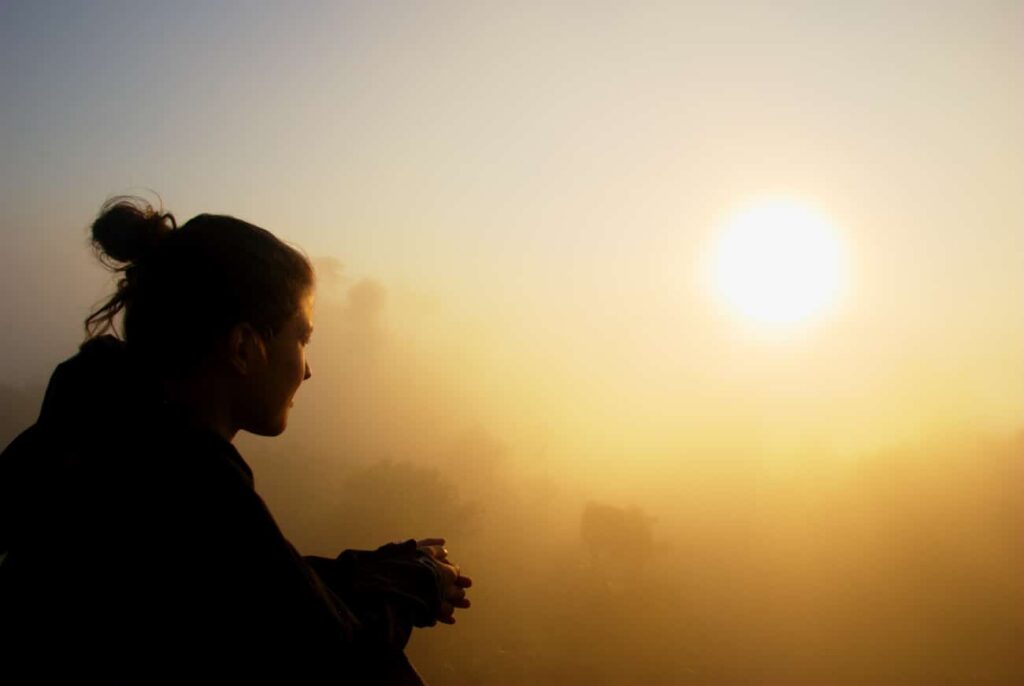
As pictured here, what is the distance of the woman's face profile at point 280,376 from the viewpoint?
2674 mm

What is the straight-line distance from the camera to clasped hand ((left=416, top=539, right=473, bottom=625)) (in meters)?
2.72

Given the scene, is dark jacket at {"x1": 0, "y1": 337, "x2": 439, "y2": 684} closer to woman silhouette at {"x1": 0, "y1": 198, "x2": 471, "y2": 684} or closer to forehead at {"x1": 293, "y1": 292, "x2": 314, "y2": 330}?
woman silhouette at {"x1": 0, "y1": 198, "x2": 471, "y2": 684}

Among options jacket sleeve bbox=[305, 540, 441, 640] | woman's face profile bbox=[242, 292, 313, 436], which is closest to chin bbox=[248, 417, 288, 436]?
woman's face profile bbox=[242, 292, 313, 436]

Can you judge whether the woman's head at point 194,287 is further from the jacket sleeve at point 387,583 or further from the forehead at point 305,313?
the jacket sleeve at point 387,583

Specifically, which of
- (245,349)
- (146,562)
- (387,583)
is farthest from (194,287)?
(387,583)

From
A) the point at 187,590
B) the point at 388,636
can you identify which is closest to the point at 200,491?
the point at 187,590

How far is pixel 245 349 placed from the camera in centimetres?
263

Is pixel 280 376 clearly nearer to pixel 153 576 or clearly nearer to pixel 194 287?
pixel 194 287

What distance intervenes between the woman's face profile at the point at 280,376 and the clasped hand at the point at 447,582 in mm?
844

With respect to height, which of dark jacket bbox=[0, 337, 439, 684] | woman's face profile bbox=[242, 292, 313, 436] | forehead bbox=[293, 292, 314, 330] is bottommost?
dark jacket bbox=[0, 337, 439, 684]

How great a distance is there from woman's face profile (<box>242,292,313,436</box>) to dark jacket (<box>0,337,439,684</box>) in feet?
1.83

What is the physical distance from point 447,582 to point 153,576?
1.17 meters

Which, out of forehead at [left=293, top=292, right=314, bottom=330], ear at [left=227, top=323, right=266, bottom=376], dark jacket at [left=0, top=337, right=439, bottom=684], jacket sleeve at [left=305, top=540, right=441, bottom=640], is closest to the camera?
dark jacket at [left=0, top=337, right=439, bottom=684]

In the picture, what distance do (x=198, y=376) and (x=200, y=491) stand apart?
2.19ft
